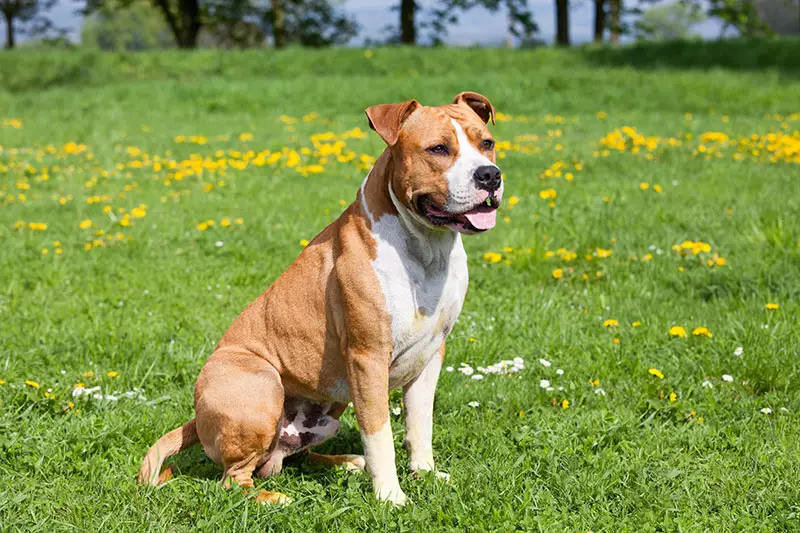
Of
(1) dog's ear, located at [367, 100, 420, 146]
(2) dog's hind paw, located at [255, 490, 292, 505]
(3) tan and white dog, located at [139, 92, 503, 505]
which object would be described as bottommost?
(2) dog's hind paw, located at [255, 490, 292, 505]

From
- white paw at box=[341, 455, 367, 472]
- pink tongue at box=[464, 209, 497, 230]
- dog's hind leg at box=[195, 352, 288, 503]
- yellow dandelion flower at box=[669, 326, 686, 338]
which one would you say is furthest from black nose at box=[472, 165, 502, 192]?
yellow dandelion flower at box=[669, 326, 686, 338]

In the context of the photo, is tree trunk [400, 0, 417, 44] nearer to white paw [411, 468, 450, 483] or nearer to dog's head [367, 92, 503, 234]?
dog's head [367, 92, 503, 234]

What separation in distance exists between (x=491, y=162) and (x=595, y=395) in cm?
161

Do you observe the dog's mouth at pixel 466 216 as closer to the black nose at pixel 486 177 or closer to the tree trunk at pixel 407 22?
the black nose at pixel 486 177

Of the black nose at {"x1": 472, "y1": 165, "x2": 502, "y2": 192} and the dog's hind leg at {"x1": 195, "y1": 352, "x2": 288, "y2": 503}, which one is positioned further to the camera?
the dog's hind leg at {"x1": 195, "y1": 352, "x2": 288, "y2": 503}

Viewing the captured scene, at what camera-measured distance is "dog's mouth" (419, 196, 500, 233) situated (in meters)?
2.92

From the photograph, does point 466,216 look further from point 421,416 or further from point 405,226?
point 421,416

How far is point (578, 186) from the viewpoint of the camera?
8.09 meters

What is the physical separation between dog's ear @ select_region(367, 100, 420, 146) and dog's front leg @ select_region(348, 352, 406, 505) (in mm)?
863

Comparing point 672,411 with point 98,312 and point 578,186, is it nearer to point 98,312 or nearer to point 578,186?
point 98,312

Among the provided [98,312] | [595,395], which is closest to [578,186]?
[595,395]

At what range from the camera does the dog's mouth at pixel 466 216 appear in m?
2.92

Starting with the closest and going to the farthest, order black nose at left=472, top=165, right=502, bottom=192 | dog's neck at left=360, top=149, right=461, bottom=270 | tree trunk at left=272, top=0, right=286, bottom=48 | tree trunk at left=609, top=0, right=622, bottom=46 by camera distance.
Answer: black nose at left=472, top=165, right=502, bottom=192
dog's neck at left=360, top=149, right=461, bottom=270
tree trunk at left=609, top=0, right=622, bottom=46
tree trunk at left=272, top=0, right=286, bottom=48

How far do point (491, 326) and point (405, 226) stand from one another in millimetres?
1934
